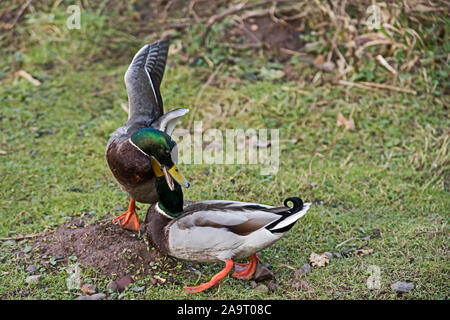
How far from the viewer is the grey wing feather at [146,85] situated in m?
4.35

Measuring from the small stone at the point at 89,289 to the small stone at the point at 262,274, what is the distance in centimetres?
97

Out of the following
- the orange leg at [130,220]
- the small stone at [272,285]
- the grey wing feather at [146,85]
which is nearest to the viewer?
the small stone at [272,285]

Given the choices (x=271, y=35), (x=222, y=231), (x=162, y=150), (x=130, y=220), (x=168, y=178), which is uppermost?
(x=271, y=35)

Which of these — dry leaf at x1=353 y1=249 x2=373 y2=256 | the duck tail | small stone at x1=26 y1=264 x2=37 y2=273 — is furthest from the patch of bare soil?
small stone at x1=26 y1=264 x2=37 y2=273

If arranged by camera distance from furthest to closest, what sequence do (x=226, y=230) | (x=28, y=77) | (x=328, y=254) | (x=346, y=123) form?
(x=28, y=77), (x=346, y=123), (x=328, y=254), (x=226, y=230)

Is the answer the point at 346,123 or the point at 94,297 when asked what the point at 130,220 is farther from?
the point at 346,123

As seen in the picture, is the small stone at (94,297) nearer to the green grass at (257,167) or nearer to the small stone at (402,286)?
the green grass at (257,167)

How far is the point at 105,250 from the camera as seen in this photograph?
151 inches

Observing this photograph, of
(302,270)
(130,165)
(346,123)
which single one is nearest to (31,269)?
(130,165)

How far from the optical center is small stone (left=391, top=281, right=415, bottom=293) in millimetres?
3521

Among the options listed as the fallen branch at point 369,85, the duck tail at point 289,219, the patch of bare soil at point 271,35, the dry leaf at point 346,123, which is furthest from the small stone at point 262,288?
the patch of bare soil at point 271,35

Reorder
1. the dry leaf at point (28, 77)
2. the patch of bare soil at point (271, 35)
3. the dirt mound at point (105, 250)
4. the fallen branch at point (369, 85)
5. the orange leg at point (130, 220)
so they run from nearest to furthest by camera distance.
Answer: the dirt mound at point (105, 250), the orange leg at point (130, 220), the fallen branch at point (369, 85), the dry leaf at point (28, 77), the patch of bare soil at point (271, 35)

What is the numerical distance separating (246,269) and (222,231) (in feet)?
1.35

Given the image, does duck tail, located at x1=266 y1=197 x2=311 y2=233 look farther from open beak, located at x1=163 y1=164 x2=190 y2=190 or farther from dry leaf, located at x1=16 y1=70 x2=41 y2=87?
dry leaf, located at x1=16 y1=70 x2=41 y2=87
